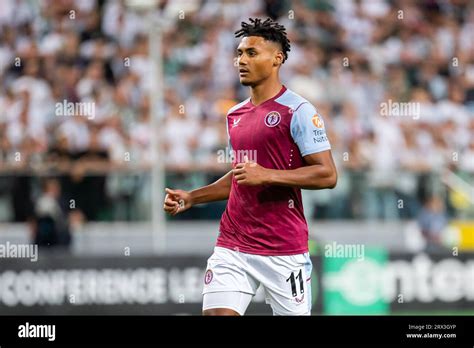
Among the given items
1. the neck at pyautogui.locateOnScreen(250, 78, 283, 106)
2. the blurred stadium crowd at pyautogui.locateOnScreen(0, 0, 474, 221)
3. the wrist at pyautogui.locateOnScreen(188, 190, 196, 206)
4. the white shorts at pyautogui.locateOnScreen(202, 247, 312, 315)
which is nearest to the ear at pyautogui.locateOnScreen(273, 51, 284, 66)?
the neck at pyautogui.locateOnScreen(250, 78, 283, 106)

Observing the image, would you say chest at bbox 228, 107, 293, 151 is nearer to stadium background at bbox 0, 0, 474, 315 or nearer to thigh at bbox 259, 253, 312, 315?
thigh at bbox 259, 253, 312, 315

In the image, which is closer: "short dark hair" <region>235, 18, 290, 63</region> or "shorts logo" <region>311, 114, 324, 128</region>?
"shorts logo" <region>311, 114, 324, 128</region>

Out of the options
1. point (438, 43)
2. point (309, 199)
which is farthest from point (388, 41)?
point (309, 199)

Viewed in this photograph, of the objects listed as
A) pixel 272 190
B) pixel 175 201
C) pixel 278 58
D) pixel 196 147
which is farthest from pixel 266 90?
pixel 196 147

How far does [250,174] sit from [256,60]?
0.79m

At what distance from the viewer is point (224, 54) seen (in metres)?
14.2

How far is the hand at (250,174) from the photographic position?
6.11 m

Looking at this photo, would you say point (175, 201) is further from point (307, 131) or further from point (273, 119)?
point (307, 131)

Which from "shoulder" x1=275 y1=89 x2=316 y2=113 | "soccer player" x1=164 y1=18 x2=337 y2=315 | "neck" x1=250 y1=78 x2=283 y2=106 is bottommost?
"soccer player" x1=164 y1=18 x2=337 y2=315

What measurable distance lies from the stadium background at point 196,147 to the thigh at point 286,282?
5378 millimetres

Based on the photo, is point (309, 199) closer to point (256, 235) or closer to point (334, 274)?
point (334, 274)

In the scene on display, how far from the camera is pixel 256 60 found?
6527 millimetres

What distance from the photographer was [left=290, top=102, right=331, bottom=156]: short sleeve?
6398 millimetres
